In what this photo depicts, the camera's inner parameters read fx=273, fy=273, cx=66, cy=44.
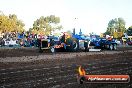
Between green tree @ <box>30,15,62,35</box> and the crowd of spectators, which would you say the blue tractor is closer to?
the crowd of spectators

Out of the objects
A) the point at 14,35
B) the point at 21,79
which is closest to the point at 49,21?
the point at 14,35

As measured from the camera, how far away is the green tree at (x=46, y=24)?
9081 cm

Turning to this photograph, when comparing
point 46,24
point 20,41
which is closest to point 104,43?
point 20,41

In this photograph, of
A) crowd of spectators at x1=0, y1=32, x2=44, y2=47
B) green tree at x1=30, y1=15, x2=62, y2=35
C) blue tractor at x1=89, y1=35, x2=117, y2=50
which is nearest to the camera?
blue tractor at x1=89, y1=35, x2=117, y2=50

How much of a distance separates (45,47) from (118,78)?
18.5 metres

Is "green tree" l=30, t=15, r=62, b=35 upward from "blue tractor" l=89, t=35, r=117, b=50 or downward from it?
upward

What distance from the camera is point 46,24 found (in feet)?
319

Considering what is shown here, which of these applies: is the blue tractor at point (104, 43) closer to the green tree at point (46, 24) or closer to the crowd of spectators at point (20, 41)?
the crowd of spectators at point (20, 41)

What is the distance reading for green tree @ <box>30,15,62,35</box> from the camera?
90.8m

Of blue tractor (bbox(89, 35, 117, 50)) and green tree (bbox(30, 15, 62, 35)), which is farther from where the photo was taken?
green tree (bbox(30, 15, 62, 35))

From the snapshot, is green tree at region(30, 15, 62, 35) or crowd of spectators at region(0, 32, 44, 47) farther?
green tree at region(30, 15, 62, 35)

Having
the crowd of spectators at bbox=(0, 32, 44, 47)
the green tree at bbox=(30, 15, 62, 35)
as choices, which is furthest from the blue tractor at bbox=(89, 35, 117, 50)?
the green tree at bbox=(30, 15, 62, 35)

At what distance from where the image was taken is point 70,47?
22438 mm

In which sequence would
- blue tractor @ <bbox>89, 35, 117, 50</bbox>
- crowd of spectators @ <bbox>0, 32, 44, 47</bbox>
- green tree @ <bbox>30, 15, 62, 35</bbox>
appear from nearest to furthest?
blue tractor @ <bbox>89, 35, 117, 50</bbox>
crowd of spectators @ <bbox>0, 32, 44, 47</bbox>
green tree @ <bbox>30, 15, 62, 35</bbox>
